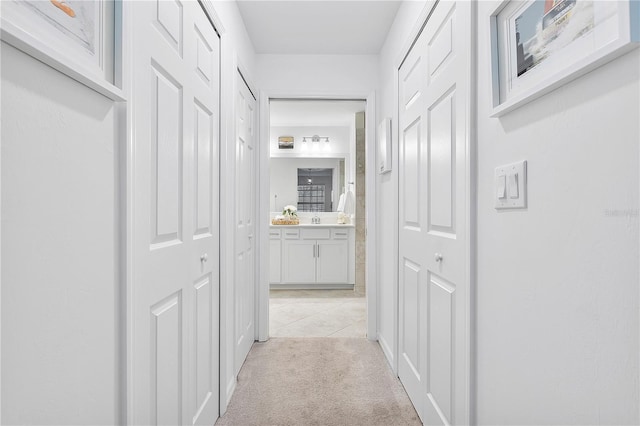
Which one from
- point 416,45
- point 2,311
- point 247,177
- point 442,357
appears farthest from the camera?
point 247,177

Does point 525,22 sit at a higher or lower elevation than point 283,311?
higher

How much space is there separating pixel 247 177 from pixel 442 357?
1.69 metres

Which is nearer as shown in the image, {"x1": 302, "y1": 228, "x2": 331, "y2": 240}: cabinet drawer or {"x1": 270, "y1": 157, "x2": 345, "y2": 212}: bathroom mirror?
{"x1": 302, "y1": 228, "x2": 331, "y2": 240}: cabinet drawer

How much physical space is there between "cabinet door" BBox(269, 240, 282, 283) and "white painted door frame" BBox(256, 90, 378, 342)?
175 centimetres

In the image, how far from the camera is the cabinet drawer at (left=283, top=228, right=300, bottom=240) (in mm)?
4648

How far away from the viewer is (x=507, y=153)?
99 cm

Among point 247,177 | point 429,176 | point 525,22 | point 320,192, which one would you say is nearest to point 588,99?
point 525,22

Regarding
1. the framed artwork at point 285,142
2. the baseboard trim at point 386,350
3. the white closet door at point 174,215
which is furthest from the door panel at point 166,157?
the framed artwork at point 285,142

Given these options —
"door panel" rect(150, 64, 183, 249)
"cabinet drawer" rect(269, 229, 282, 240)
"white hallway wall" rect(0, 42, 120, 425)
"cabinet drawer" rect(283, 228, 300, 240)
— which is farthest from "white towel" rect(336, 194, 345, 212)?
"white hallway wall" rect(0, 42, 120, 425)

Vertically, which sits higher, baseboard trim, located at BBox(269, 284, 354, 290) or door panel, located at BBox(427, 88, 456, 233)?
door panel, located at BBox(427, 88, 456, 233)

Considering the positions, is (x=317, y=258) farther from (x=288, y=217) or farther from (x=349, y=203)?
(x=349, y=203)

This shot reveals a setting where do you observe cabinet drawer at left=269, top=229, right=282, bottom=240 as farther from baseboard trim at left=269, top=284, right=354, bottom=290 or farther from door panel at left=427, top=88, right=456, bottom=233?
door panel at left=427, top=88, right=456, bottom=233

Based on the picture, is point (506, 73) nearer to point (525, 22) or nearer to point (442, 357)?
point (525, 22)

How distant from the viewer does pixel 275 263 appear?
4633mm
